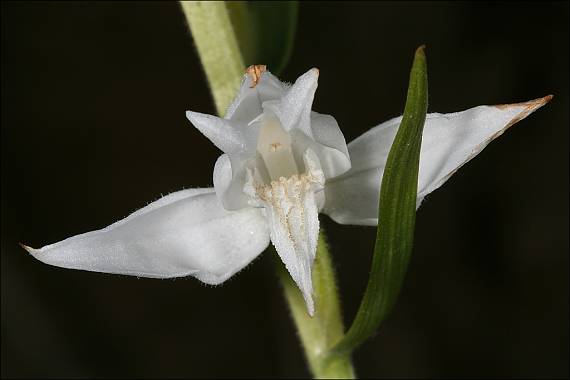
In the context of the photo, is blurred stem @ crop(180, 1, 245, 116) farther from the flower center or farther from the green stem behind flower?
the flower center

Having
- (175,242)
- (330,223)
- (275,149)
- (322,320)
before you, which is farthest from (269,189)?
(330,223)

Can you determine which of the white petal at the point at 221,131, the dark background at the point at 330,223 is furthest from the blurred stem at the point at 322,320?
the dark background at the point at 330,223

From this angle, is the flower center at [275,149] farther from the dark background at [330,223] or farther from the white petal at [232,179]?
the dark background at [330,223]

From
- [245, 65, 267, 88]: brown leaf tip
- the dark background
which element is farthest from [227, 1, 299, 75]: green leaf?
the dark background

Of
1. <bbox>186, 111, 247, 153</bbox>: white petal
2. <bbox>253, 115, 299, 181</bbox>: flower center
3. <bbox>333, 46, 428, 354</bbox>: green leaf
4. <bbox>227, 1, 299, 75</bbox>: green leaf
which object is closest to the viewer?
<bbox>333, 46, 428, 354</bbox>: green leaf

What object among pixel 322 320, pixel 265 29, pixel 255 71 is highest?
pixel 265 29

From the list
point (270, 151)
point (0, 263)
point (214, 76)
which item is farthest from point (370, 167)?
point (0, 263)

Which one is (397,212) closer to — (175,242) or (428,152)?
(428,152)
